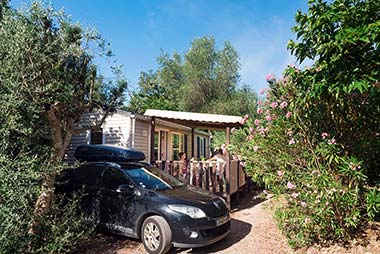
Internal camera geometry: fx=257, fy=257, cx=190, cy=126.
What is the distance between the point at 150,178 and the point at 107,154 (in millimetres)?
2399

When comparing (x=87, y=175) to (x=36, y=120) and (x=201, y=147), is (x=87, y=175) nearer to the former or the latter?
(x=36, y=120)

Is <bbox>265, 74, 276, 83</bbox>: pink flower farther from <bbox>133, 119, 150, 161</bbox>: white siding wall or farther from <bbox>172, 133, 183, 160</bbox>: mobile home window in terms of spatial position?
<bbox>172, 133, 183, 160</bbox>: mobile home window

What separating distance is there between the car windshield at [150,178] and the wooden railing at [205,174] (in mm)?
2149

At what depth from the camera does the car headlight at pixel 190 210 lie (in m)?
4.73

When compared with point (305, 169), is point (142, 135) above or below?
above

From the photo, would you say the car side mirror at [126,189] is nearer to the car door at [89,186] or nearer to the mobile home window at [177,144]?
the car door at [89,186]

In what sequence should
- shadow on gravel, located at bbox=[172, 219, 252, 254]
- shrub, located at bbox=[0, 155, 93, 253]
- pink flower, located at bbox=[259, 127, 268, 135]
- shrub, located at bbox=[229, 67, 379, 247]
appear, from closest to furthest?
shrub, located at bbox=[0, 155, 93, 253]
shrub, located at bbox=[229, 67, 379, 247]
pink flower, located at bbox=[259, 127, 268, 135]
shadow on gravel, located at bbox=[172, 219, 252, 254]

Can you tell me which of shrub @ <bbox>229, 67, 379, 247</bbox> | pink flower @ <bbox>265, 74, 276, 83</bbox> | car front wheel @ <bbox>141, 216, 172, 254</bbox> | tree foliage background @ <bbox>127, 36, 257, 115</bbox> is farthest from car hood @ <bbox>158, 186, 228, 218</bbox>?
tree foliage background @ <bbox>127, 36, 257, 115</bbox>

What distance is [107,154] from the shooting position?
754 cm

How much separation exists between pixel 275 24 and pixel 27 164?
8507 millimetres

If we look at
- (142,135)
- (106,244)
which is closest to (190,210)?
(106,244)

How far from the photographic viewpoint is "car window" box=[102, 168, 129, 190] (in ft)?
18.3

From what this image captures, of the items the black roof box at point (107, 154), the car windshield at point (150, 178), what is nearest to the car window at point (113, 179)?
the car windshield at point (150, 178)

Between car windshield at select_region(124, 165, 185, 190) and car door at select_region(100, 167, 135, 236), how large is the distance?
0.19 meters
